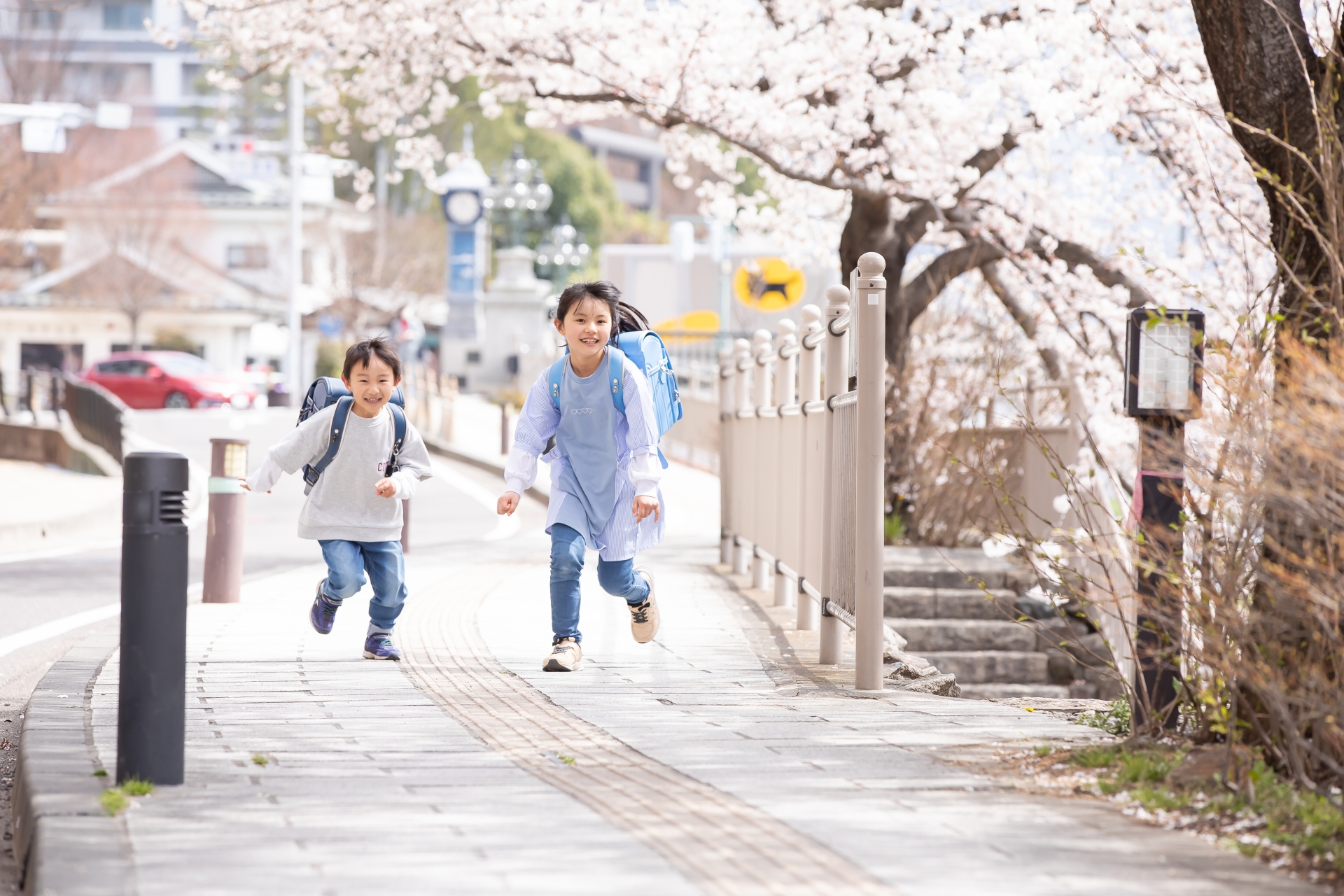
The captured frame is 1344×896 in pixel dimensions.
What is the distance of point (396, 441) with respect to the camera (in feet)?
21.5

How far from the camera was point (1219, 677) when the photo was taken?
4.27 metres

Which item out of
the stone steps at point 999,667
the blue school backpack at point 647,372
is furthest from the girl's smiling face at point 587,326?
the stone steps at point 999,667

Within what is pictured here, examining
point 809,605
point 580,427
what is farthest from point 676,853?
point 809,605

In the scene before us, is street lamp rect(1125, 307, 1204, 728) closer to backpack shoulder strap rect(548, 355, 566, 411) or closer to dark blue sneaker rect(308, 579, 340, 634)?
backpack shoulder strap rect(548, 355, 566, 411)

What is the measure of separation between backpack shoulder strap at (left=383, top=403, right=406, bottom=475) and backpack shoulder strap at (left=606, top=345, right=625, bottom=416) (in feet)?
3.03

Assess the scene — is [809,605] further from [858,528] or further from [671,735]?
[671,735]

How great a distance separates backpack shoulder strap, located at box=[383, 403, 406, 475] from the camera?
6543mm

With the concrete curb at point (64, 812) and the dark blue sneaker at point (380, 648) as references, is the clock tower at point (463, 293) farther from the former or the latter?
the concrete curb at point (64, 812)

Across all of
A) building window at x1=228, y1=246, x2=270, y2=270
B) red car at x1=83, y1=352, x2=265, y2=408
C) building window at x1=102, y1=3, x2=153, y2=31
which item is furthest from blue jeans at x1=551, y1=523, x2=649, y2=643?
building window at x1=102, y1=3, x2=153, y2=31

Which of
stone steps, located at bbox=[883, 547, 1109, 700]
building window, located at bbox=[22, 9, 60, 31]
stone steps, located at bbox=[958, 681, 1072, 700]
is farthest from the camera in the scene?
building window, located at bbox=[22, 9, 60, 31]

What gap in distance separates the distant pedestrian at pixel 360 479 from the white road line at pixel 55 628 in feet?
6.69

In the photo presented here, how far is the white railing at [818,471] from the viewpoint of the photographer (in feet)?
18.7

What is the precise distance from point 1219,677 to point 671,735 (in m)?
1.60

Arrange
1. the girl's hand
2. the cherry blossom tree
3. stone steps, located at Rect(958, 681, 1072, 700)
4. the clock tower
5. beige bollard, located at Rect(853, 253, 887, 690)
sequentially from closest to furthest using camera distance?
beige bollard, located at Rect(853, 253, 887, 690) → the girl's hand → stone steps, located at Rect(958, 681, 1072, 700) → the cherry blossom tree → the clock tower
